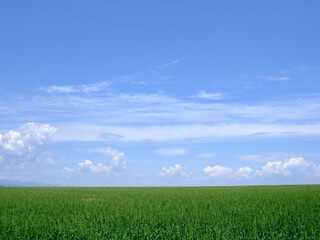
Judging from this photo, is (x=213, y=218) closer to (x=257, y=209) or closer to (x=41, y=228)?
(x=257, y=209)

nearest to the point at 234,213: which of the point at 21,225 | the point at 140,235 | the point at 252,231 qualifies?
the point at 252,231

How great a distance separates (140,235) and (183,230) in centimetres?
119

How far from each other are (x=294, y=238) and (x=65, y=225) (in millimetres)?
6218

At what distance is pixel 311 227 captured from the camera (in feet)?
24.4

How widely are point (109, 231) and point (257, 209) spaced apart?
5.65 meters

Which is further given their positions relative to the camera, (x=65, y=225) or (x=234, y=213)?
(x=234, y=213)

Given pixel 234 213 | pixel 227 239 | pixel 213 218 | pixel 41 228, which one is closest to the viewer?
pixel 227 239

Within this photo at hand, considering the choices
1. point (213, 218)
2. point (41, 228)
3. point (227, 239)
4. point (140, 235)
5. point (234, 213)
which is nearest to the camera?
point (227, 239)

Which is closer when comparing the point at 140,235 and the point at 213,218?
the point at 140,235

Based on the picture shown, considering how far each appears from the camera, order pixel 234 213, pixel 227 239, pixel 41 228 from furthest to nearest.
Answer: pixel 234 213
pixel 41 228
pixel 227 239

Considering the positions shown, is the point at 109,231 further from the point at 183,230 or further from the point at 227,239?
the point at 227,239

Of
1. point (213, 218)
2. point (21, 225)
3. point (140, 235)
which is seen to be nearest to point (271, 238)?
point (213, 218)

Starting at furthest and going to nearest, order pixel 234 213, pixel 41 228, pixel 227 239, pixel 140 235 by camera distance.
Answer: pixel 234 213 < pixel 41 228 < pixel 140 235 < pixel 227 239

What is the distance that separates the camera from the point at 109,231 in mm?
7316
